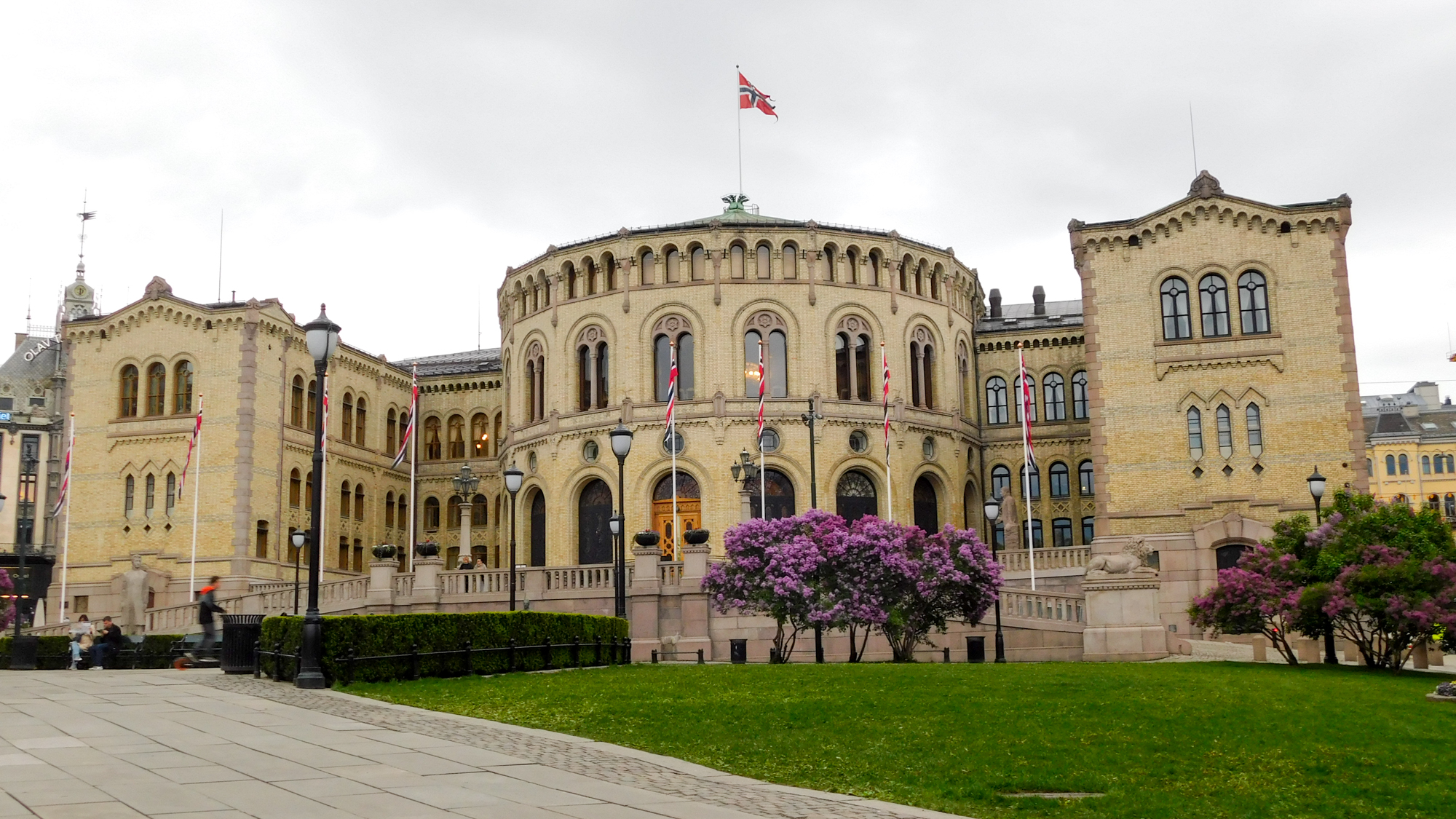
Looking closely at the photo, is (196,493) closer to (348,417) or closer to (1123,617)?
(348,417)

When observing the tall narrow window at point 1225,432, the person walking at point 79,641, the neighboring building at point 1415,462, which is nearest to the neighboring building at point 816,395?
the tall narrow window at point 1225,432

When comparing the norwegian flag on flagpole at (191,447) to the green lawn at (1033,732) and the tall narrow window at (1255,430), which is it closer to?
the green lawn at (1033,732)

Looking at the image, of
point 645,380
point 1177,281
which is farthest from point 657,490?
point 1177,281

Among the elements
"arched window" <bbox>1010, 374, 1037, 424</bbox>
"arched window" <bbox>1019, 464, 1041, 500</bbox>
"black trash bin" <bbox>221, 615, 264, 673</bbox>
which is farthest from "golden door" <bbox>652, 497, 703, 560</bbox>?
"black trash bin" <bbox>221, 615, 264, 673</bbox>

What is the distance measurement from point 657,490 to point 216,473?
59.1 feet

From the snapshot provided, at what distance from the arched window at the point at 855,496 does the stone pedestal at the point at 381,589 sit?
2009 centimetres

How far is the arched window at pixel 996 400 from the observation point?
62.2 m

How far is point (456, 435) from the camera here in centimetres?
6844

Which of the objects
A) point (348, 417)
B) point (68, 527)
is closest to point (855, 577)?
point (348, 417)

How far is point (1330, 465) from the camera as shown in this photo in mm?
46531

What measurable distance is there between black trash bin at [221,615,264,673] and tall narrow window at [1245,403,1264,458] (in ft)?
117

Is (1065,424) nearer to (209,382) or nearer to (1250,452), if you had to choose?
(1250,452)

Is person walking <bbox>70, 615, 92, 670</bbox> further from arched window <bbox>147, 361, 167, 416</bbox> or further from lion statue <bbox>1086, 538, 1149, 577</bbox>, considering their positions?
lion statue <bbox>1086, 538, 1149, 577</bbox>

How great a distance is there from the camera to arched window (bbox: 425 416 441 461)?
225ft
